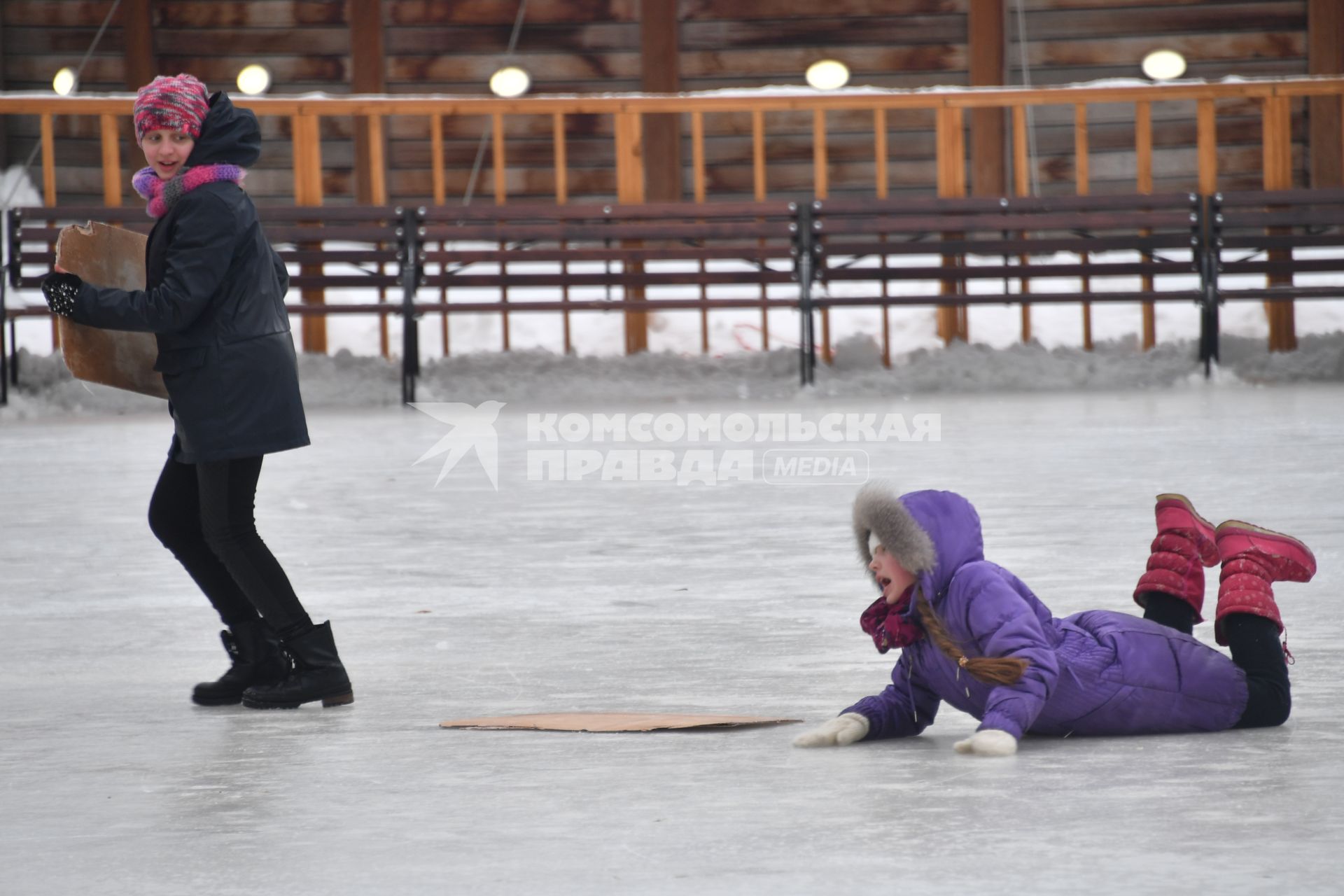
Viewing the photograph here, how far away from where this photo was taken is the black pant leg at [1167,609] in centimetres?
307

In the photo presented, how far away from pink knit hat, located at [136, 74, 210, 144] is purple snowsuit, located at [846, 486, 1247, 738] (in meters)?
1.31

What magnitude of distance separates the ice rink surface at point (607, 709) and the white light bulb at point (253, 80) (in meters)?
7.60

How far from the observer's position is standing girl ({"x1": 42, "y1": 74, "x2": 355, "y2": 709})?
3.04 meters

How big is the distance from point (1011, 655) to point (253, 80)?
38.2ft

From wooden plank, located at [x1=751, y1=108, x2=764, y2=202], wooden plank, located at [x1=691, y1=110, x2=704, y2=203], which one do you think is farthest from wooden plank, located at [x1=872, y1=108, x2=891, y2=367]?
wooden plank, located at [x1=691, y1=110, x2=704, y2=203]

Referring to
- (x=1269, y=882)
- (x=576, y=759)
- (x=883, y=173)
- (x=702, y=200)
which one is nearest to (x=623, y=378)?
(x=702, y=200)

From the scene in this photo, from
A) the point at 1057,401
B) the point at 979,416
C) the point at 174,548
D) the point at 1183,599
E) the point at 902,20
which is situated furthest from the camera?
the point at 902,20

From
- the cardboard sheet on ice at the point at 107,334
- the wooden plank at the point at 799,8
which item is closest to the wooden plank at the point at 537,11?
the wooden plank at the point at 799,8

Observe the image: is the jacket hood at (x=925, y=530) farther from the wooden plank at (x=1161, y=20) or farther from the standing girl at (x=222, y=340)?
the wooden plank at (x=1161, y=20)

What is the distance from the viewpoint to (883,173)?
1158 cm

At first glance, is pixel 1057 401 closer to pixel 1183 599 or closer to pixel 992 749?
pixel 1183 599

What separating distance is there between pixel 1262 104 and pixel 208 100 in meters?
9.47

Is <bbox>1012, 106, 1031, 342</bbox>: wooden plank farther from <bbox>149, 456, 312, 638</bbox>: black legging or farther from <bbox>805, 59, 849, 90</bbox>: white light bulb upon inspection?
<bbox>149, 456, 312, 638</bbox>: black legging

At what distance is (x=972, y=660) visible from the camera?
2615 mm
